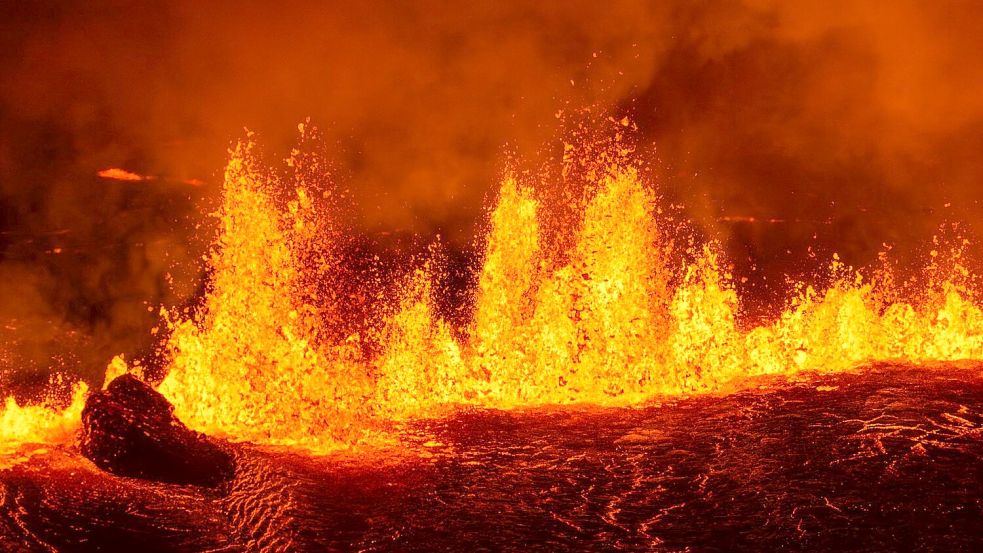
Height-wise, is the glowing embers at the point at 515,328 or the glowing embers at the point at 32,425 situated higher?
the glowing embers at the point at 515,328

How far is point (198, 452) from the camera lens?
17.3ft

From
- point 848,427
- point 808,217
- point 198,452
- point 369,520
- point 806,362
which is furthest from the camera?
point 808,217

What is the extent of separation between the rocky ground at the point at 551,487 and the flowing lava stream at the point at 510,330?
30.5 inches

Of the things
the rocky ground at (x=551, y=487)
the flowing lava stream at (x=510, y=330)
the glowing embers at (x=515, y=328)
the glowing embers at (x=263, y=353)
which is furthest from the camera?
the glowing embers at (x=515, y=328)

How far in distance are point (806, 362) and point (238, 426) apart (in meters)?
6.14

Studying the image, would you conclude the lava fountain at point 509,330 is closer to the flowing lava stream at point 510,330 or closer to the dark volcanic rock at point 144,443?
the flowing lava stream at point 510,330

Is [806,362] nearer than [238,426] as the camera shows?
No

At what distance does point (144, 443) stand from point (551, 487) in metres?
2.71

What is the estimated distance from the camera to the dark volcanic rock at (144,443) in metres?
5.09

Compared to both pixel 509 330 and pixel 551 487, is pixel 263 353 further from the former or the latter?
pixel 509 330

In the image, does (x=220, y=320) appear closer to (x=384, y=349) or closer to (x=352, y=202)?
(x=384, y=349)

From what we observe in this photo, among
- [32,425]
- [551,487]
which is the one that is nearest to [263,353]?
[32,425]

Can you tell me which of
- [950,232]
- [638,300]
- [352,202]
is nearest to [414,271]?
[352,202]

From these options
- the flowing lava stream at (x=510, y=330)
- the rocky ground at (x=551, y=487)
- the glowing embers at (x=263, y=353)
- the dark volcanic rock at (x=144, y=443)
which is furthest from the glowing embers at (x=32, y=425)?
the glowing embers at (x=263, y=353)
